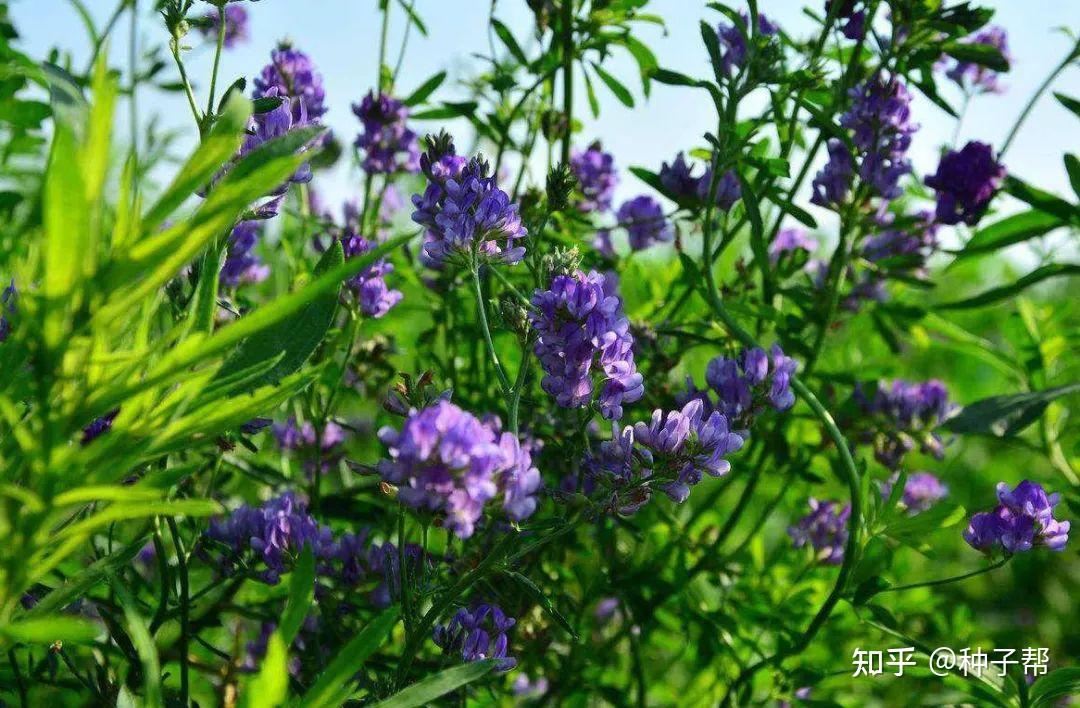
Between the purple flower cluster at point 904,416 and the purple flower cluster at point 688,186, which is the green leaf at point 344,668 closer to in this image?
the purple flower cluster at point 688,186

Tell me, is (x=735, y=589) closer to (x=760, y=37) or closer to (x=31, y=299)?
(x=760, y=37)

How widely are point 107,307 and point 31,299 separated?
0.05 m

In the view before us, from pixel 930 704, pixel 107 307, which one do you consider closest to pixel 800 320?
pixel 930 704

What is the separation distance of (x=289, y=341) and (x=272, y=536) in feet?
1.34

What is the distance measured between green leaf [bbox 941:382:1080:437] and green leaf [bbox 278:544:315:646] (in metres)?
1.09

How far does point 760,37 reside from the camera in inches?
60.4

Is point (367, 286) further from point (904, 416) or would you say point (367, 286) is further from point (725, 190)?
point (904, 416)

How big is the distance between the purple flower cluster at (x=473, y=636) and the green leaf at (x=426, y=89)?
99 centimetres

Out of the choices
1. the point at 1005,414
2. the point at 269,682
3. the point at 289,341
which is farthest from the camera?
the point at 1005,414

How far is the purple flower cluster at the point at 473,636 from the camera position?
1.21 metres

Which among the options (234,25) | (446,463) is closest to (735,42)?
(446,463)

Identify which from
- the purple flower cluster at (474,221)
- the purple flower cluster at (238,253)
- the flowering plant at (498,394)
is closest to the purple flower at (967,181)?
the flowering plant at (498,394)

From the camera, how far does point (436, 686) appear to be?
0.93 metres

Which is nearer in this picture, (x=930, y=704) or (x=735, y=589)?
(x=930, y=704)
